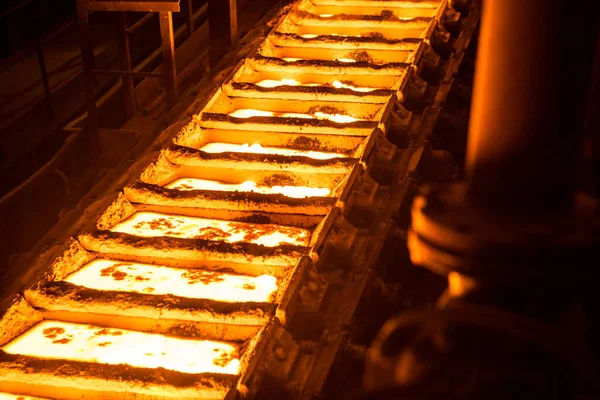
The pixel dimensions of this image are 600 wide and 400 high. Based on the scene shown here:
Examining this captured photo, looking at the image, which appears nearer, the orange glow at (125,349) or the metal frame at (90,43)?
the orange glow at (125,349)

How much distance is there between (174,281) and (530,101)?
268 cm

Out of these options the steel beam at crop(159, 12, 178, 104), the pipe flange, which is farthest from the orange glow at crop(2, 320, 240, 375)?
the steel beam at crop(159, 12, 178, 104)

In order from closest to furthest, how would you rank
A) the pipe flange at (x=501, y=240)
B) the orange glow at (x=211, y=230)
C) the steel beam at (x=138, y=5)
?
1. the pipe flange at (x=501, y=240)
2. the orange glow at (x=211, y=230)
3. the steel beam at (x=138, y=5)

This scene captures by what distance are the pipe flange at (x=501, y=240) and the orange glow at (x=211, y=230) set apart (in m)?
2.41

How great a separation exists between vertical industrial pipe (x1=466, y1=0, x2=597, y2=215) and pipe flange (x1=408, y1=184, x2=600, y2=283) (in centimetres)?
7

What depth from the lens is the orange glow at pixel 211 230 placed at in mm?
4184

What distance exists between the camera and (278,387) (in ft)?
10.5

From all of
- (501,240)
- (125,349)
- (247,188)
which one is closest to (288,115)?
(247,188)

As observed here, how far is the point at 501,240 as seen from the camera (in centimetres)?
160

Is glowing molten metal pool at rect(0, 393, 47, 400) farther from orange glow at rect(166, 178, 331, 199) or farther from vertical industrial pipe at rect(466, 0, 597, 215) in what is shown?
vertical industrial pipe at rect(466, 0, 597, 215)

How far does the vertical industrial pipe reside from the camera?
1.64 meters

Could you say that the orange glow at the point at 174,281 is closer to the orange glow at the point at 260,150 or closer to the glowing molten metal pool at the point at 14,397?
the glowing molten metal pool at the point at 14,397

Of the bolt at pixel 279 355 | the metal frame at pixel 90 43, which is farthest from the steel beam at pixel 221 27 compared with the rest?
the bolt at pixel 279 355

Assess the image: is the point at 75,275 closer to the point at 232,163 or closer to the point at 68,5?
the point at 232,163
